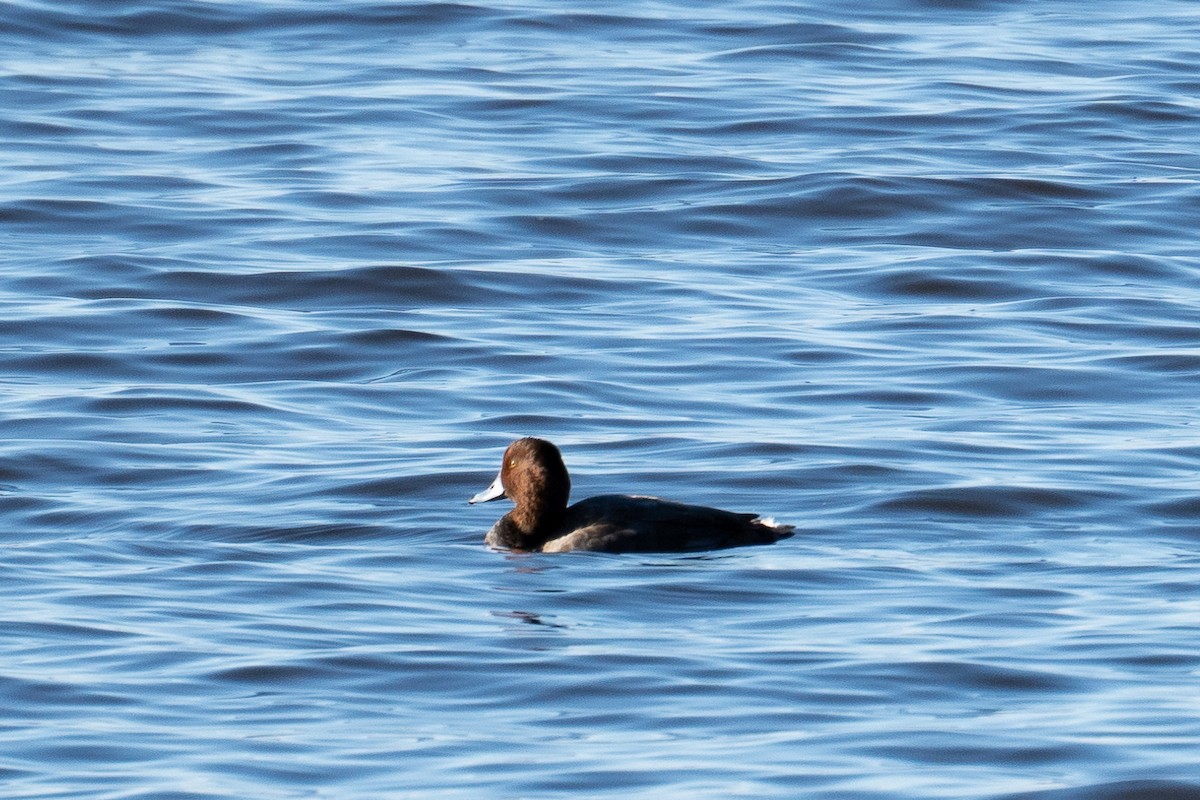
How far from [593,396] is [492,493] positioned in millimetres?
2012

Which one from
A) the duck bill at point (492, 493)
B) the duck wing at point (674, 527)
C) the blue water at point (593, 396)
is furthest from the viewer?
the duck bill at point (492, 493)

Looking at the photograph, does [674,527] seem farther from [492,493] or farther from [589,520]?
[492,493]

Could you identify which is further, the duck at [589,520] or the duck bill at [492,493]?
the duck bill at [492,493]

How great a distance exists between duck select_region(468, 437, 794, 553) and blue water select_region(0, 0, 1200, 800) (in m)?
0.10

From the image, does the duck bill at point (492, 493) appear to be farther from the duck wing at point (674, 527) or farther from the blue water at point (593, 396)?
the duck wing at point (674, 527)

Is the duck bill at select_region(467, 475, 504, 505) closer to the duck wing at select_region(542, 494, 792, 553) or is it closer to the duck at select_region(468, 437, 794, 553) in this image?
the duck at select_region(468, 437, 794, 553)

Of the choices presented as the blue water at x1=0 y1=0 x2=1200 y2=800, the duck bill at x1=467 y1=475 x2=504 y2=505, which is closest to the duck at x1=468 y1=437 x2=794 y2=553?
the duck bill at x1=467 y1=475 x2=504 y2=505

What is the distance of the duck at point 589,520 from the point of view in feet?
30.7

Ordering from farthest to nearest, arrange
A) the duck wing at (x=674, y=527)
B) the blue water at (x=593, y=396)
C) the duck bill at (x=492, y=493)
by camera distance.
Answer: the duck bill at (x=492, y=493), the duck wing at (x=674, y=527), the blue water at (x=593, y=396)

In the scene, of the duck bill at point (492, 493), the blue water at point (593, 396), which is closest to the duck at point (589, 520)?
the duck bill at point (492, 493)

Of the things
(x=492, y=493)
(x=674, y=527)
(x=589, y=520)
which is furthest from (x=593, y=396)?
(x=674, y=527)

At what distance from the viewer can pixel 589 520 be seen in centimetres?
967

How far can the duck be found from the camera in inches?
369

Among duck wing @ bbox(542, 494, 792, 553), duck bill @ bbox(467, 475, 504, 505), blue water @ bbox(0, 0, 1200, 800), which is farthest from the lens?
duck bill @ bbox(467, 475, 504, 505)
